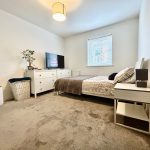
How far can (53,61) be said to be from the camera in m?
4.27

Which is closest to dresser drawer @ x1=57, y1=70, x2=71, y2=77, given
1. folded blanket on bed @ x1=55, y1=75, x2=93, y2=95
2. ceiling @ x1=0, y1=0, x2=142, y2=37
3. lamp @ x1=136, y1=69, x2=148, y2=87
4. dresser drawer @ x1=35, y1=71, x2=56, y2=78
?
dresser drawer @ x1=35, y1=71, x2=56, y2=78

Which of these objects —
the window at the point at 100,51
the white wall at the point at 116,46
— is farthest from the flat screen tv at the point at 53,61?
the window at the point at 100,51

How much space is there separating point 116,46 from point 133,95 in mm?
2972

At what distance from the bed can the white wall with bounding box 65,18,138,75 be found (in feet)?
4.95

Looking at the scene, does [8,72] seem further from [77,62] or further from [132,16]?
[132,16]

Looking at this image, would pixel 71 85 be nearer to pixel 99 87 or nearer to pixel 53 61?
pixel 99 87

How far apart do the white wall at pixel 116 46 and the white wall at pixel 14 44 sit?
68.4 inches

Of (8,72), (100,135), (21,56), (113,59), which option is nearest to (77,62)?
(113,59)

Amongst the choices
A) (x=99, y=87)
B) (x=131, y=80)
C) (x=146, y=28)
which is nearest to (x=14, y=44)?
(x=99, y=87)

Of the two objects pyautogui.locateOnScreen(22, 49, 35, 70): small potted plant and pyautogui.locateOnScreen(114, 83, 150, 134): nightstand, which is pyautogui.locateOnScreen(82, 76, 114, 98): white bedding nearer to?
pyautogui.locateOnScreen(114, 83, 150, 134): nightstand

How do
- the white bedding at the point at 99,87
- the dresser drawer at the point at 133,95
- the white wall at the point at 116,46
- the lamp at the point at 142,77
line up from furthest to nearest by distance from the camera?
the white wall at the point at 116,46 < the white bedding at the point at 99,87 < the lamp at the point at 142,77 < the dresser drawer at the point at 133,95

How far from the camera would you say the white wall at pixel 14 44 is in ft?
9.37

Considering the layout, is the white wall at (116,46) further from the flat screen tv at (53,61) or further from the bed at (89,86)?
the bed at (89,86)

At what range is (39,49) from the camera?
12.9 feet
